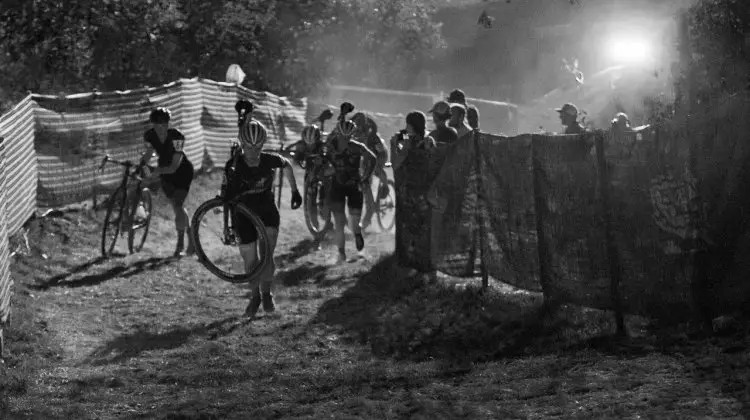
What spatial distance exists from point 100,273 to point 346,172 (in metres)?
3.10

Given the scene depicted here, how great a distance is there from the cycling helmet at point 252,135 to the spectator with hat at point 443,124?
3.51 meters

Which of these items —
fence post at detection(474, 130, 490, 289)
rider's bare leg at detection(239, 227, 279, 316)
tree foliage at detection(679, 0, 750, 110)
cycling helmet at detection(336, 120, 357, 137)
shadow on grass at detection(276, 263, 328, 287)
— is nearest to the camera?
rider's bare leg at detection(239, 227, 279, 316)

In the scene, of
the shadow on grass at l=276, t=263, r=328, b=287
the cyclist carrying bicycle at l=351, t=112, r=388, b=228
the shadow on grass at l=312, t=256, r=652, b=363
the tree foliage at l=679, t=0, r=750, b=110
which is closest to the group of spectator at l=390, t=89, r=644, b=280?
the shadow on grass at l=312, t=256, r=652, b=363

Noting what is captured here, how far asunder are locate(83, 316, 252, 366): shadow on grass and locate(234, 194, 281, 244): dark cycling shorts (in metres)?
0.78

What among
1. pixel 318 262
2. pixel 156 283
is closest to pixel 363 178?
pixel 318 262

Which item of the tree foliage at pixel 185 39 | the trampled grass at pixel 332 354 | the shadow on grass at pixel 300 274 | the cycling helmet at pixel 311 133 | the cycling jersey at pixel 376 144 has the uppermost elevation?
the tree foliage at pixel 185 39

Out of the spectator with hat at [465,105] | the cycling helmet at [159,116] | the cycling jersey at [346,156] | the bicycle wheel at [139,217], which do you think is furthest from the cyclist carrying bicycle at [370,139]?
the bicycle wheel at [139,217]

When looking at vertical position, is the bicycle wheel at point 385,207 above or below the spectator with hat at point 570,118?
below

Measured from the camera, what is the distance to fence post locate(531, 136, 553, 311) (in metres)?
10.8

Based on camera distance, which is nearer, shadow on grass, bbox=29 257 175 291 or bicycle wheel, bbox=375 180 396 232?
shadow on grass, bbox=29 257 175 291

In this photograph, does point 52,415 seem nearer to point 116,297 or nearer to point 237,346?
point 237,346

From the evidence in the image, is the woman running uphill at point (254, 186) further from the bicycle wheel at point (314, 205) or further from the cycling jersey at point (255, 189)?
the bicycle wheel at point (314, 205)

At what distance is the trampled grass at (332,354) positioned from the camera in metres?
7.82

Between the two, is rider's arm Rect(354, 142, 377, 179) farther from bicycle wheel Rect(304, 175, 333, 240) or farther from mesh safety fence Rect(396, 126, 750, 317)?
mesh safety fence Rect(396, 126, 750, 317)
